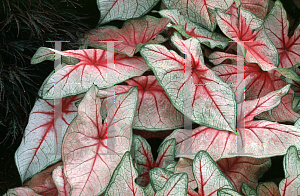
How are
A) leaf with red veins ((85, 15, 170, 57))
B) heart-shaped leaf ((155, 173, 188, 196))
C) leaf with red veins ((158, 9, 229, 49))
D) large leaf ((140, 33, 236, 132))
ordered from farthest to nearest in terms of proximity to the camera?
1. leaf with red veins ((85, 15, 170, 57))
2. leaf with red veins ((158, 9, 229, 49))
3. large leaf ((140, 33, 236, 132))
4. heart-shaped leaf ((155, 173, 188, 196))

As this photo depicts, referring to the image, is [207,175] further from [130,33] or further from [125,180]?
[130,33]

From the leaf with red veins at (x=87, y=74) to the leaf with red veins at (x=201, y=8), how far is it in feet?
0.88

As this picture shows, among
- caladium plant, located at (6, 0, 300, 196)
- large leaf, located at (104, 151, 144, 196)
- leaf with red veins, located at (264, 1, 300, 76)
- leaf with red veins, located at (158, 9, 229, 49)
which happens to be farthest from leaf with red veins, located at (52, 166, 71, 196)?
leaf with red veins, located at (264, 1, 300, 76)

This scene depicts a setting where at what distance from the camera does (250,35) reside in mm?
968

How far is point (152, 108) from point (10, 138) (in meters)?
0.57

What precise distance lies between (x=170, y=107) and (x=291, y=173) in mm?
454

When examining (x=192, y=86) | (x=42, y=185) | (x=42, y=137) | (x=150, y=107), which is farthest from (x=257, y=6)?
(x=42, y=185)

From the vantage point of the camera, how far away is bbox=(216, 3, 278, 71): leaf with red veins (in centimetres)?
93

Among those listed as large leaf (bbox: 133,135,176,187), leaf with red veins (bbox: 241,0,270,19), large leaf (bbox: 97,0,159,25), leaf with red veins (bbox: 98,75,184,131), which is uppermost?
leaf with red veins (bbox: 241,0,270,19)

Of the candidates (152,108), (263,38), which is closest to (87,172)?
(152,108)

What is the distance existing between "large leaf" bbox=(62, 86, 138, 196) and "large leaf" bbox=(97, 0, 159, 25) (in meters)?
0.33

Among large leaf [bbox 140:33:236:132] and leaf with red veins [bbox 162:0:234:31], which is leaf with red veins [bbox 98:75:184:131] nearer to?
large leaf [bbox 140:33:236:132]

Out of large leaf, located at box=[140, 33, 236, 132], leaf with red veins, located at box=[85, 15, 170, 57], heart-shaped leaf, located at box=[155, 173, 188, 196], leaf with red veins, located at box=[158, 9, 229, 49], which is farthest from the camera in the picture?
leaf with red veins, located at box=[85, 15, 170, 57]

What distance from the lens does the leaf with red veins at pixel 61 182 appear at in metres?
0.90
